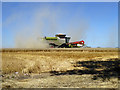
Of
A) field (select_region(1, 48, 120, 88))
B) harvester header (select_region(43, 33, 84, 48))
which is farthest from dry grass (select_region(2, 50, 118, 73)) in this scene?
harvester header (select_region(43, 33, 84, 48))

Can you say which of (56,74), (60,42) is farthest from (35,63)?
(60,42)

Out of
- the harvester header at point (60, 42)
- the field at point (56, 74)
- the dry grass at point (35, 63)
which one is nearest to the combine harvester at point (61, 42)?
the harvester header at point (60, 42)

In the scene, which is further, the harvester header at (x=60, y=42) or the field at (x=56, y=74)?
the harvester header at (x=60, y=42)

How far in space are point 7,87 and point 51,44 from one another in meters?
27.9

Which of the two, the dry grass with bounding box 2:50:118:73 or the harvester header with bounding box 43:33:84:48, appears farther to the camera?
the harvester header with bounding box 43:33:84:48

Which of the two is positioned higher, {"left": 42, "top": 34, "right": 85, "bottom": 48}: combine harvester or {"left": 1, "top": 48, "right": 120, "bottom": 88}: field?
{"left": 42, "top": 34, "right": 85, "bottom": 48}: combine harvester

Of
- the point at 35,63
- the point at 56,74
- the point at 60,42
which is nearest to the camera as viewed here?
the point at 56,74

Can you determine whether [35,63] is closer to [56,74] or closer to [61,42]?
[56,74]

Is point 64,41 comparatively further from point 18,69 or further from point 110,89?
point 110,89

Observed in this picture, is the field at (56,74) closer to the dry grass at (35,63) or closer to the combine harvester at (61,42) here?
the dry grass at (35,63)

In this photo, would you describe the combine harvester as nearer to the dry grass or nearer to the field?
the dry grass

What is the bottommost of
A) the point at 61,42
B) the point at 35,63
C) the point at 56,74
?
the point at 56,74

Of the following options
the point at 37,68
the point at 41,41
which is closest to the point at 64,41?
the point at 41,41

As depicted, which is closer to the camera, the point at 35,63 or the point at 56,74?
the point at 56,74
